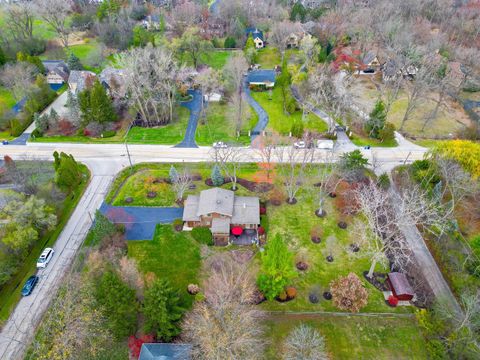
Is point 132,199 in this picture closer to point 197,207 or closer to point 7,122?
point 197,207

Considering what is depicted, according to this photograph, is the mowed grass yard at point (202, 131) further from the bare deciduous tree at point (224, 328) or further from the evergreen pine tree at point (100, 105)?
the bare deciduous tree at point (224, 328)

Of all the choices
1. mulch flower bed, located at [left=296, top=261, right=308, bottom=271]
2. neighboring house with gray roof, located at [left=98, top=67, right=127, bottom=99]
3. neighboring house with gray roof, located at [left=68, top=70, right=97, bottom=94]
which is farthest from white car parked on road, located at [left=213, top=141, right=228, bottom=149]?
neighboring house with gray roof, located at [left=68, top=70, right=97, bottom=94]

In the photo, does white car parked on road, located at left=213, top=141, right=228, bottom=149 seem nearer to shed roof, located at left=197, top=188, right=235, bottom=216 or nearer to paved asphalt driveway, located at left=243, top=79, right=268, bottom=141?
paved asphalt driveway, located at left=243, top=79, right=268, bottom=141

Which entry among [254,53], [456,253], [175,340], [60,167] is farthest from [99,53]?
[456,253]

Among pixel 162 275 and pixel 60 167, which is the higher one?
pixel 60 167

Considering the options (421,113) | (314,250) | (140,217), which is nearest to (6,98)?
(140,217)

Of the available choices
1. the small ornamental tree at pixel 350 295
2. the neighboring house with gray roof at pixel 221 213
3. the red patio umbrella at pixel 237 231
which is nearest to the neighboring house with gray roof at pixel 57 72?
the neighboring house with gray roof at pixel 221 213

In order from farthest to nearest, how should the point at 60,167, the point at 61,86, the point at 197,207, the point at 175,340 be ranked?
the point at 61,86 → the point at 60,167 → the point at 197,207 → the point at 175,340
